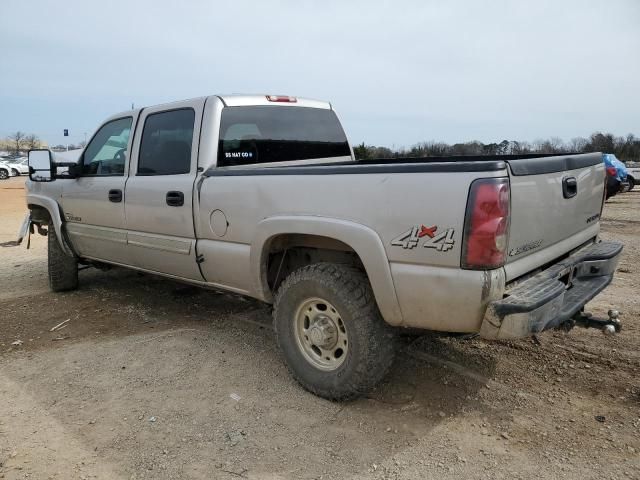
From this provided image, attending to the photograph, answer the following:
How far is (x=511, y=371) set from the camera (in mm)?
3566

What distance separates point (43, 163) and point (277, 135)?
2634 mm

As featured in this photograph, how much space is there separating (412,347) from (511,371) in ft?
2.49

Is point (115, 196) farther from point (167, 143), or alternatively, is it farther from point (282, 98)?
point (282, 98)

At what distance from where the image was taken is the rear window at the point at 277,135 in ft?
13.2

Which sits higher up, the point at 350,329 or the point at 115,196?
the point at 115,196

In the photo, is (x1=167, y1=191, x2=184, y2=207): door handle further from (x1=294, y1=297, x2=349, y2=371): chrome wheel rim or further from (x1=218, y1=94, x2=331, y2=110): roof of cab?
(x1=294, y1=297, x2=349, y2=371): chrome wheel rim

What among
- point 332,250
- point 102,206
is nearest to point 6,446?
point 332,250

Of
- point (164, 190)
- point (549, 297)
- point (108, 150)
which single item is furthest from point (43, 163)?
point (549, 297)

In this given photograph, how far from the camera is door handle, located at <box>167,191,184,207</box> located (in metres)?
3.95

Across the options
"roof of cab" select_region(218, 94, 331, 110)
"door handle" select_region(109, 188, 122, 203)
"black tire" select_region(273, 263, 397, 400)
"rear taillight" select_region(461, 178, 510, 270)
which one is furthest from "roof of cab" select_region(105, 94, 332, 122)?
"rear taillight" select_region(461, 178, 510, 270)

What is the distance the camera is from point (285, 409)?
3.18m

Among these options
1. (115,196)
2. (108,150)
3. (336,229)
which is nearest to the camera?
(336,229)

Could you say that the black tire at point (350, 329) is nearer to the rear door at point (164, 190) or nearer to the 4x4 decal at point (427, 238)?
the 4x4 decal at point (427, 238)

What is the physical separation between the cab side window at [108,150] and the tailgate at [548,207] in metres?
3.48
